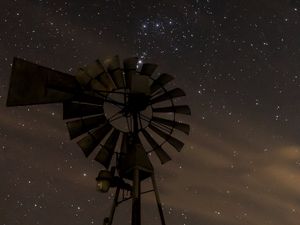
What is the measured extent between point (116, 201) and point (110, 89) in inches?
103

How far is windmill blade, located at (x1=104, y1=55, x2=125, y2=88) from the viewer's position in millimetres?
10375

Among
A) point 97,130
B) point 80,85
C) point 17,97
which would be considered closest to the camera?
point 17,97

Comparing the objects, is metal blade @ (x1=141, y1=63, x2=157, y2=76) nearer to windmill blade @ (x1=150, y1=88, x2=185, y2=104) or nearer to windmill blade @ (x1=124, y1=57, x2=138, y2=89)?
windmill blade @ (x1=124, y1=57, x2=138, y2=89)

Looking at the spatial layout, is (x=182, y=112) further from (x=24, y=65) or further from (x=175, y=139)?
(x=24, y=65)

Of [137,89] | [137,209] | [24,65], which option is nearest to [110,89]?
[137,89]

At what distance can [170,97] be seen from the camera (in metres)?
10.8

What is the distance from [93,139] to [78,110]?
2.68ft

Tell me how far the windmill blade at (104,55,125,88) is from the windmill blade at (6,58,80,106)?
2.87ft

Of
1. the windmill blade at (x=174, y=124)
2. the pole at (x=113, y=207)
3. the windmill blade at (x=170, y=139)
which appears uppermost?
the windmill blade at (x=174, y=124)

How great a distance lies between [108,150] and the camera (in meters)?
10.8

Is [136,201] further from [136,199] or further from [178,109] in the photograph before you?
[178,109]

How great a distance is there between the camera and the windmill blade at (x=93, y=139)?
414 inches

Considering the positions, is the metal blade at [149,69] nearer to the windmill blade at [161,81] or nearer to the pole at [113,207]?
the windmill blade at [161,81]

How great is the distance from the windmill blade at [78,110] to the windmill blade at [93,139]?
439mm
